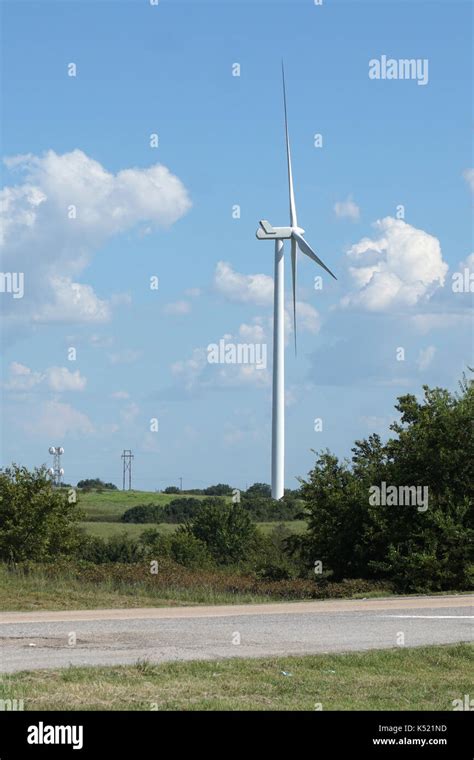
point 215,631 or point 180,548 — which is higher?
point 180,548

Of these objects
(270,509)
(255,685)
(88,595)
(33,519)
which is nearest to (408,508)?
(88,595)

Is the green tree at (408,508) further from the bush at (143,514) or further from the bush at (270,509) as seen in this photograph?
the bush at (143,514)

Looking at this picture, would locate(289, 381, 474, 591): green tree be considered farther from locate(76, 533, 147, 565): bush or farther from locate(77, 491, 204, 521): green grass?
locate(77, 491, 204, 521): green grass

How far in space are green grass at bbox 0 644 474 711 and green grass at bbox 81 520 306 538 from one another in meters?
45.7

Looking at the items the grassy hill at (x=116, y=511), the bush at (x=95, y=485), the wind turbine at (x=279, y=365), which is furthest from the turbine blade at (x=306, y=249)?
the bush at (x=95, y=485)

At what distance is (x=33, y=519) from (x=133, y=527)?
35.1 meters

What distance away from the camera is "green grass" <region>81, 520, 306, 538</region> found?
63531 millimetres

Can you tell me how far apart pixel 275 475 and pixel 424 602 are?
18.4 metres

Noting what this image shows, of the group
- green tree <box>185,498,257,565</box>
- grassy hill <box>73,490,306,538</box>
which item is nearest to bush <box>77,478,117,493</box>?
grassy hill <box>73,490,306,538</box>

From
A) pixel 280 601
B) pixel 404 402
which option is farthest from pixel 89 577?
pixel 404 402

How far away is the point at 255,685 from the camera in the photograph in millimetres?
12633

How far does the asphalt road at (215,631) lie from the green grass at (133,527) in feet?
127

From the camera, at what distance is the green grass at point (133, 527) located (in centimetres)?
6353

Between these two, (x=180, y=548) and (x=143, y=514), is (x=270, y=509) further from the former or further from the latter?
(x=180, y=548)
